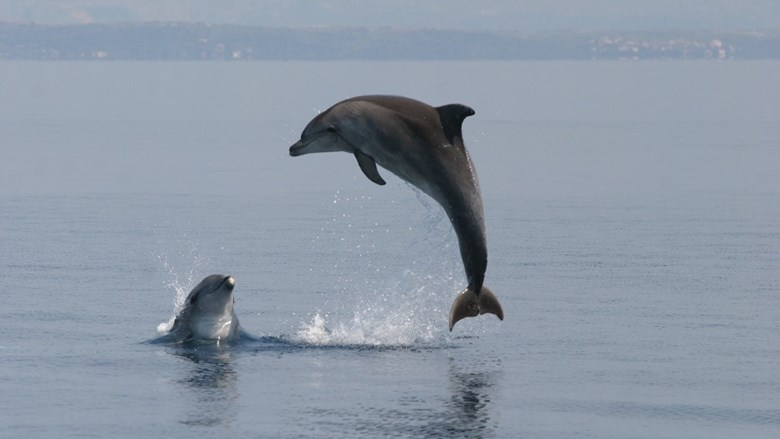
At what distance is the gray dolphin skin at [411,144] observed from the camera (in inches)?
772

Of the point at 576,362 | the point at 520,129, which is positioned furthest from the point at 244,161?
the point at 576,362

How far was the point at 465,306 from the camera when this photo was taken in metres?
21.0

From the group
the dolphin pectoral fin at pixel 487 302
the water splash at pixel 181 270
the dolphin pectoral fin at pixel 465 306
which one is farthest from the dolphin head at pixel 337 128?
the water splash at pixel 181 270

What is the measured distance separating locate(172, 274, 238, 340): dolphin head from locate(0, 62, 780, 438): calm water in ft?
1.67

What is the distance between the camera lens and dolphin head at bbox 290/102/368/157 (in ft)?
64.2

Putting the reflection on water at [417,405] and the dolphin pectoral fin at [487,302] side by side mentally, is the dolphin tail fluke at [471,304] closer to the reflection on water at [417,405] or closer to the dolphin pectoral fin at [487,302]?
the dolphin pectoral fin at [487,302]

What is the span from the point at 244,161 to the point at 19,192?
14.2m

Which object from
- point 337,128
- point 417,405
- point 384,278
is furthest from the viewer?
point 384,278

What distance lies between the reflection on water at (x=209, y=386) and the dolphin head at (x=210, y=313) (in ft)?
1.34

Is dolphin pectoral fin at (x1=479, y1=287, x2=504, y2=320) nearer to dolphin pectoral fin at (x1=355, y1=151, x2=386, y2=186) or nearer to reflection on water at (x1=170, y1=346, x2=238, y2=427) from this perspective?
dolphin pectoral fin at (x1=355, y1=151, x2=386, y2=186)

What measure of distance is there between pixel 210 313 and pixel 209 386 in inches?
138

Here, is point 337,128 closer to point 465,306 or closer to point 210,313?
point 465,306

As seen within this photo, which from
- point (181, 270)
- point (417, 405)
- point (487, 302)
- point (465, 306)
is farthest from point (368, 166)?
point (181, 270)

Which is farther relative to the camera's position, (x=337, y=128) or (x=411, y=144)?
(x=411, y=144)
